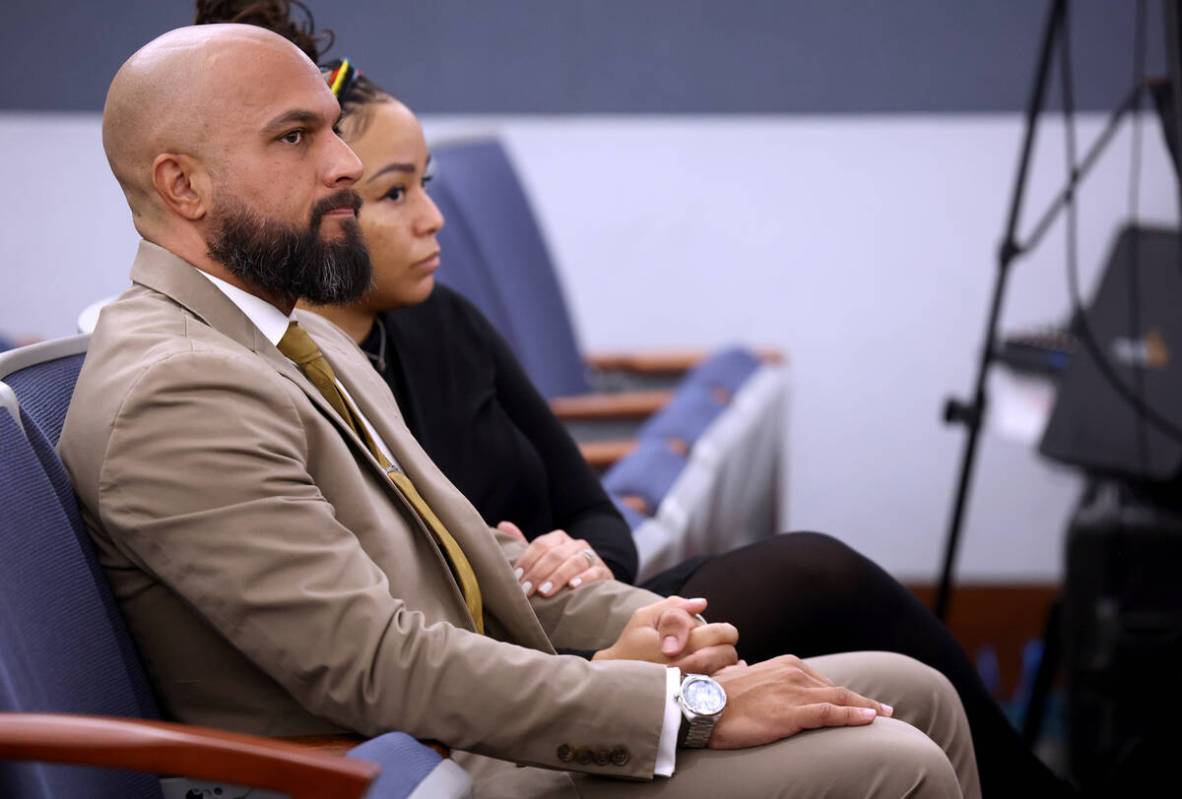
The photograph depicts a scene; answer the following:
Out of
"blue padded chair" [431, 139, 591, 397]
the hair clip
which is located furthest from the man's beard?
→ "blue padded chair" [431, 139, 591, 397]

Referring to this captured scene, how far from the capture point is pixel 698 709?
1207mm

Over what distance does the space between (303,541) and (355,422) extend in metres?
0.23

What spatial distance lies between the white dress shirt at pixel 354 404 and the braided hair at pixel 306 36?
300mm

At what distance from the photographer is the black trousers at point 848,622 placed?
61.3 inches

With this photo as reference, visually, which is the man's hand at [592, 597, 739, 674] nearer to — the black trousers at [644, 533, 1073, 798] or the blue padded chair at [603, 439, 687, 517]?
the black trousers at [644, 533, 1073, 798]

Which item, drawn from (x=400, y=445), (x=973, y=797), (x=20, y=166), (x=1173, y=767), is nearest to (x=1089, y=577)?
(x=1173, y=767)

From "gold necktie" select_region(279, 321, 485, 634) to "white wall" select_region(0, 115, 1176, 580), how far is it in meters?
2.01

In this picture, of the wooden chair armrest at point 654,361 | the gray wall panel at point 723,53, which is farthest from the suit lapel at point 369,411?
the gray wall panel at point 723,53

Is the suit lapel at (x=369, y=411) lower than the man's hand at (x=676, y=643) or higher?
higher

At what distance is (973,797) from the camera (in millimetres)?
1406

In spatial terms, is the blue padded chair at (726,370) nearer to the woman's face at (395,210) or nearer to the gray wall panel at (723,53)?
the gray wall panel at (723,53)

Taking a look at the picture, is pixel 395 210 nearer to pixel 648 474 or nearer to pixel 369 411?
pixel 369 411

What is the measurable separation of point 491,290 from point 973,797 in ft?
4.85

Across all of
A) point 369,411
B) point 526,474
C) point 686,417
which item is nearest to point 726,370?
point 686,417
